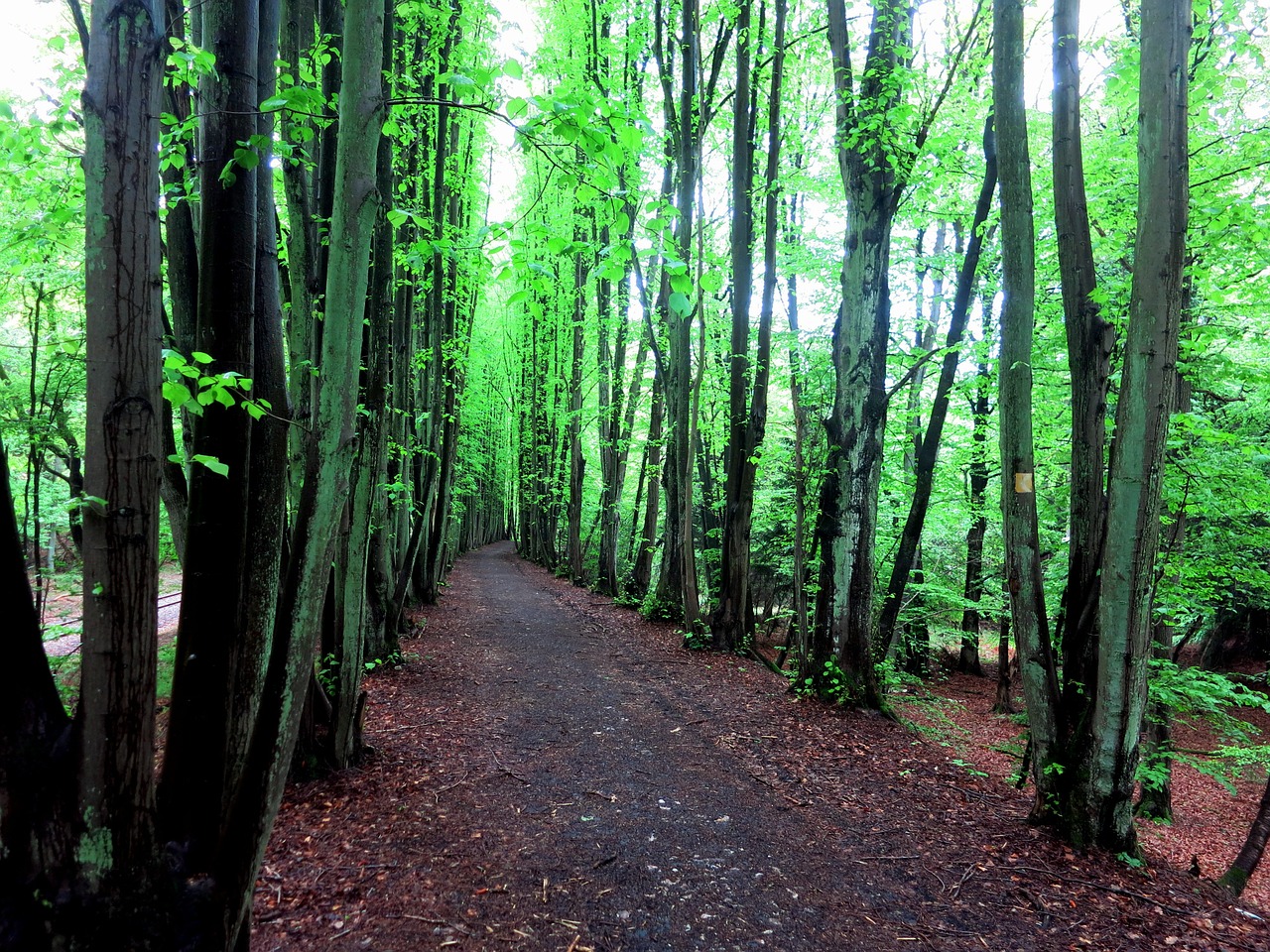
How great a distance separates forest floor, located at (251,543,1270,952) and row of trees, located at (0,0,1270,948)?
572 millimetres

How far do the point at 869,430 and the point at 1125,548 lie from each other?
3357 millimetres

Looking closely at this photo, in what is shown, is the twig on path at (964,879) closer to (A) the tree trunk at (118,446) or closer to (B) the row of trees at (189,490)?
(B) the row of trees at (189,490)

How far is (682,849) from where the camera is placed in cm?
385

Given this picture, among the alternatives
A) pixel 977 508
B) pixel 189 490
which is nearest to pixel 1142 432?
pixel 189 490

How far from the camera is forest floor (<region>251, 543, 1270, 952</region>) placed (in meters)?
3.10

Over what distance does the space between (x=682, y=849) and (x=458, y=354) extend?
928 cm

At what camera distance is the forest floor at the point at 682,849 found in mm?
3100

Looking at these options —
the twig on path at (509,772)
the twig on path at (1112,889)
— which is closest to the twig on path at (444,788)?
the twig on path at (509,772)

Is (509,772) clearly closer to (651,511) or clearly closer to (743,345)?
(743,345)

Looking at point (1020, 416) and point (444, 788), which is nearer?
point (1020, 416)

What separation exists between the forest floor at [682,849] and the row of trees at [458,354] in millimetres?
572

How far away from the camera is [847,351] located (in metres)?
7.09

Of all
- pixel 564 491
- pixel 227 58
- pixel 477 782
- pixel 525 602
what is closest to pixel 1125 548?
pixel 477 782

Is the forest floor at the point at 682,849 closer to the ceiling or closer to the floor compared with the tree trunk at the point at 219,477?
closer to the floor
